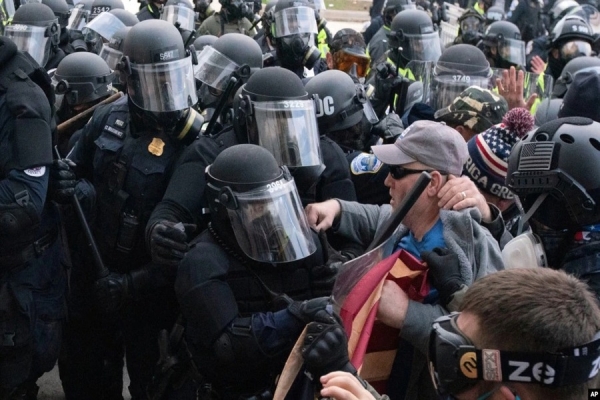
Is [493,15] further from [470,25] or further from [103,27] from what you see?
[103,27]

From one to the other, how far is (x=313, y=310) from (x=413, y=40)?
4.98 meters

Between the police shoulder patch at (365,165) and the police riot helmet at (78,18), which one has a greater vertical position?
the police shoulder patch at (365,165)

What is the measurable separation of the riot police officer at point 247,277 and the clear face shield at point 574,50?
5596mm

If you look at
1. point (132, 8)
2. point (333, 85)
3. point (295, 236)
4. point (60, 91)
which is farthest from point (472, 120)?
point (132, 8)

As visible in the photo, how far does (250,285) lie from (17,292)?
126 centimetres

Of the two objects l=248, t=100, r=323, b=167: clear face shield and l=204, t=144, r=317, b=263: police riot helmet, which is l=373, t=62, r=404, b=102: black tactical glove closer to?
l=248, t=100, r=323, b=167: clear face shield

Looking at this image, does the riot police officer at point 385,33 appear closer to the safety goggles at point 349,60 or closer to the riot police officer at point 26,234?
the safety goggles at point 349,60

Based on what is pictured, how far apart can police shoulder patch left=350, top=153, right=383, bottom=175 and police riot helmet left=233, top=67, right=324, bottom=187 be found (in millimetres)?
473

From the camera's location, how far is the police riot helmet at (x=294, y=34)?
7461mm

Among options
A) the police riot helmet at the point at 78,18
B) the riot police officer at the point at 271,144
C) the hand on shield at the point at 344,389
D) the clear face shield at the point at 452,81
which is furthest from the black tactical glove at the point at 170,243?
the police riot helmet at the point at 78,18

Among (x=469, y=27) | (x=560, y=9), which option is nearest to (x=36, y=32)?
(x=469, y=27)

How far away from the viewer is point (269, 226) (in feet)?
11.3

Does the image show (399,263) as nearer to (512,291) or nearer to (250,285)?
(250,285)

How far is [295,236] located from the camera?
3.47 metres
